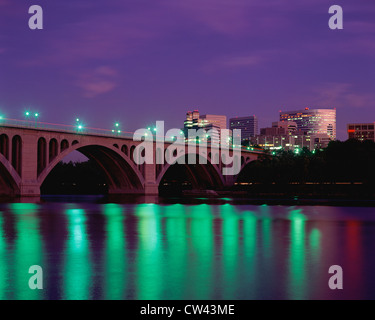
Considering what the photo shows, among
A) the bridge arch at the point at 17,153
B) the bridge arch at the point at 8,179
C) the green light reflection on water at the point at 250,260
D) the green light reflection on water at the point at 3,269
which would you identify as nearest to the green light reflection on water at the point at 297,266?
the green light reflection on water at the point at 250,260

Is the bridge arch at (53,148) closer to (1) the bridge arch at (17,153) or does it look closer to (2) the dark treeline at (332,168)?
(1) the bridge arch at (17,153)

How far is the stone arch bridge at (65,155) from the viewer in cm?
7699

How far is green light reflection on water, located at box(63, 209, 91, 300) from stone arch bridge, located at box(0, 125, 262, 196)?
2103 inches

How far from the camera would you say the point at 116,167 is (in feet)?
348

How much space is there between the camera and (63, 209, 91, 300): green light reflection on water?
43.5 feet

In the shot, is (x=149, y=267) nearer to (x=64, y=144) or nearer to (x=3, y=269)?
(x=3, y=269)

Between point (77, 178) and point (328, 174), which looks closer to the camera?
point (328, 174)

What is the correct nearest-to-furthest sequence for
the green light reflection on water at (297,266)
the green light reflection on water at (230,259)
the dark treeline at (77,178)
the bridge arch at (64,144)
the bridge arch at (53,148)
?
the green light reflection on water at (297,266), the green light reflection on water at (230,259), the bridge arch at (53,148), the bridge arch at (64,144), the dark treeline at (77,178)

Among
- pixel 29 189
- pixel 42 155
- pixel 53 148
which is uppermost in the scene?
pixel 53 148

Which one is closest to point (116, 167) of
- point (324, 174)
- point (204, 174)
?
point (204, 174)

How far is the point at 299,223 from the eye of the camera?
3597 centimetres

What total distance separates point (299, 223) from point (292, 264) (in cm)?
1854

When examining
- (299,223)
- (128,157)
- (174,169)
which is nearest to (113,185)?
(128,157)

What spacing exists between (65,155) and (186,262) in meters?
71.7
